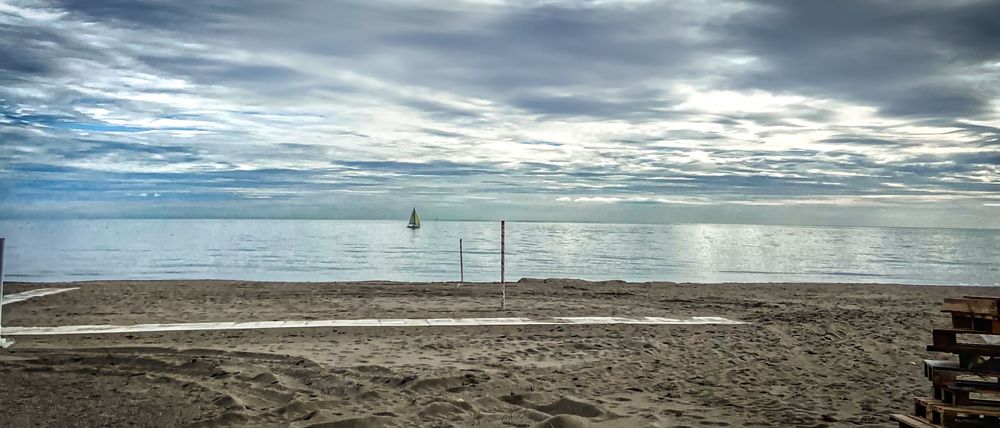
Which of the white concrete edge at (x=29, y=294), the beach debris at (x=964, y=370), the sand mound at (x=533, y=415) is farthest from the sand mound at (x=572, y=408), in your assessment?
the white concrete edge at (x=29, y=294)

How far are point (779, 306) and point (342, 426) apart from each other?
1425 centimetres

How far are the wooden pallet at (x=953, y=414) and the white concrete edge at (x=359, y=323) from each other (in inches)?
317

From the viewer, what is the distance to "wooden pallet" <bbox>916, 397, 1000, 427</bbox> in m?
5.40

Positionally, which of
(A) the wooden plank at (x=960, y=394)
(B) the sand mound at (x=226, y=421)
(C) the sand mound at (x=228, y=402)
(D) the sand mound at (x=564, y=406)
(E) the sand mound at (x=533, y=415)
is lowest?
(D) the sand mound at (x=564, y=406)

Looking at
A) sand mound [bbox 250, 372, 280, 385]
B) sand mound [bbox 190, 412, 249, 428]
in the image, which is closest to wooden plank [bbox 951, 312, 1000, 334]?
sand mound [bbox 190, 412, 249, 428]

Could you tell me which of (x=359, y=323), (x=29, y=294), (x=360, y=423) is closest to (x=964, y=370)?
(x=360, y=423)

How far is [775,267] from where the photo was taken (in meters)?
45.4

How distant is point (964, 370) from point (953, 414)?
37 centimetres

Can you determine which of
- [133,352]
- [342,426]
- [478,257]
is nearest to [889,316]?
[342,426]

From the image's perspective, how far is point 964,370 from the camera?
5.54 metres

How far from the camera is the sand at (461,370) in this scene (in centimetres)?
703

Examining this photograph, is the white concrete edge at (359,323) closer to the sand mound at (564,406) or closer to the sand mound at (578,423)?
the sand mound at (564,406)

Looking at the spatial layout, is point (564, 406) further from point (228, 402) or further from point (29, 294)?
point (29, 294)

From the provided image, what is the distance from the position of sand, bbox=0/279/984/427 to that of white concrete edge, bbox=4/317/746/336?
19.1 inches
